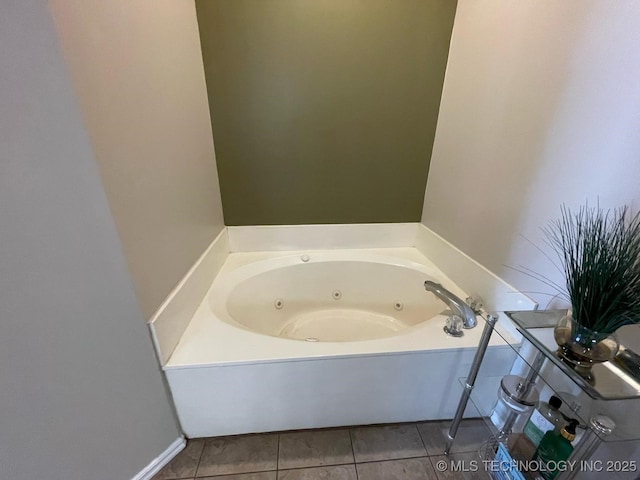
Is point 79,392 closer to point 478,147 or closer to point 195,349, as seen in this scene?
point 195,349

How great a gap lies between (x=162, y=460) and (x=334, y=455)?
644 millimetres

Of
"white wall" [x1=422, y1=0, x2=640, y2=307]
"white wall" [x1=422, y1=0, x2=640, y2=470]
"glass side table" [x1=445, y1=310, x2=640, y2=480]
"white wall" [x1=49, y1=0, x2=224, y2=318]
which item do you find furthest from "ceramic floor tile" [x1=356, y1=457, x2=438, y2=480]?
"white wall" [x1=49, y1=0, x2=224, y2=318]

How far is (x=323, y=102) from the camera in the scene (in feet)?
4.93

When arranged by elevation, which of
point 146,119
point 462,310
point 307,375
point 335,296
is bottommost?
point 335,296

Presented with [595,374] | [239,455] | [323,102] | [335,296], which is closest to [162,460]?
[239,455]

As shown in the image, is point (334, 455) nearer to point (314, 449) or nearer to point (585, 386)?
point (314, 449)

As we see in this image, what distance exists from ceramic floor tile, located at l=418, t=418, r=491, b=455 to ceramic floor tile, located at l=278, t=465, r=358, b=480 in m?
0.34

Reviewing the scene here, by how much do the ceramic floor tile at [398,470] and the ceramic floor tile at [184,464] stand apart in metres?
0.62

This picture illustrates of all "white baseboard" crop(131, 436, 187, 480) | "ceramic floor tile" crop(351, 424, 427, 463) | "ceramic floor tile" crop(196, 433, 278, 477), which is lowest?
"ceramic floor tile" crop(351, 424, 427, 463)

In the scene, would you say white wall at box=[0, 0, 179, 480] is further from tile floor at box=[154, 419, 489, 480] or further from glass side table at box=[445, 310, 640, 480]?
glass side table at box=[445, 310, 640, 480]

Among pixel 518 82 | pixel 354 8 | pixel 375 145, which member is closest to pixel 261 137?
pixel 375 145

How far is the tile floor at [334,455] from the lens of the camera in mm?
1006

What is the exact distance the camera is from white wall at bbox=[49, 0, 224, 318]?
0.63 meters

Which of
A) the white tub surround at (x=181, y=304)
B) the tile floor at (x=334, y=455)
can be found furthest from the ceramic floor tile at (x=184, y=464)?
the white tub surround at (x=181, y=304)
